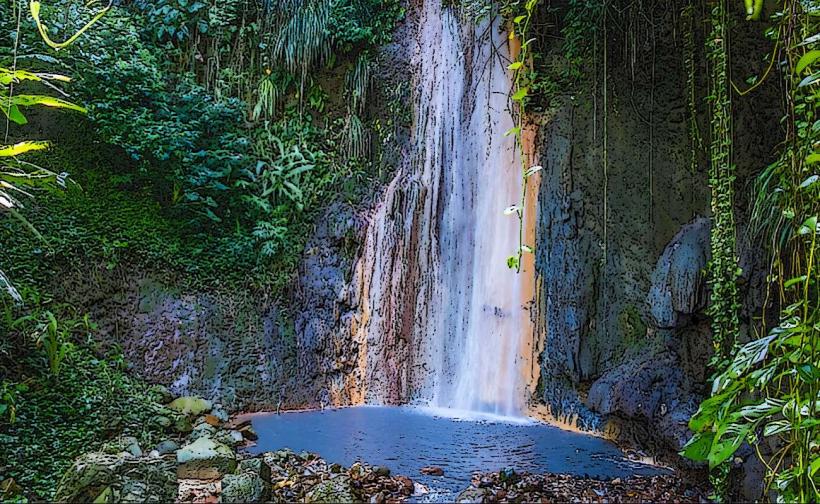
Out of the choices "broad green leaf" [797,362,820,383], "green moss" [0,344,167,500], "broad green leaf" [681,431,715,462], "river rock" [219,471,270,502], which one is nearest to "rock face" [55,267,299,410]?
"green moss" [0,344,167,500]

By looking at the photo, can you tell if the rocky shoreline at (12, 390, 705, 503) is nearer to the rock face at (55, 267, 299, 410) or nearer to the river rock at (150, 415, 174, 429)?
the river rock at (150, 415, 174, 429)

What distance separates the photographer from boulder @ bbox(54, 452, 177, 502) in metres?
2.61

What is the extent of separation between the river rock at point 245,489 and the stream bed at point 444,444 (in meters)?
0.78

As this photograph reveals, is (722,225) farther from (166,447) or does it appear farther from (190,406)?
(190,406)

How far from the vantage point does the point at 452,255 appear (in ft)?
22.9

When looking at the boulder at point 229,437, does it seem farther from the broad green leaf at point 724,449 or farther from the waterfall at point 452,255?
the broad green leaf at point 724,449

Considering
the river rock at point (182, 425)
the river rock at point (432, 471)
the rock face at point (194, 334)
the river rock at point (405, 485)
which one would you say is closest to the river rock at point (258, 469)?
the river rock at point (405, 485)

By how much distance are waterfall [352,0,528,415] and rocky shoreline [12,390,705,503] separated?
9.46 ft

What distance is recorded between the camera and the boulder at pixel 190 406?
5.05 meters

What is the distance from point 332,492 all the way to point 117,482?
1029 millimetres

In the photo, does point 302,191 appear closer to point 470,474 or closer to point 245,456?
point 245,456

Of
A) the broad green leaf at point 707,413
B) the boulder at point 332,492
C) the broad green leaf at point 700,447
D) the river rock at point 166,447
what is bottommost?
the river rock at point 166,447

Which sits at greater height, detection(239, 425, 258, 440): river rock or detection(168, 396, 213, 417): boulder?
detection(168, 396, 213, 417): boulder

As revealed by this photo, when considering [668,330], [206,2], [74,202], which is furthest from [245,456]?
[206,2]
